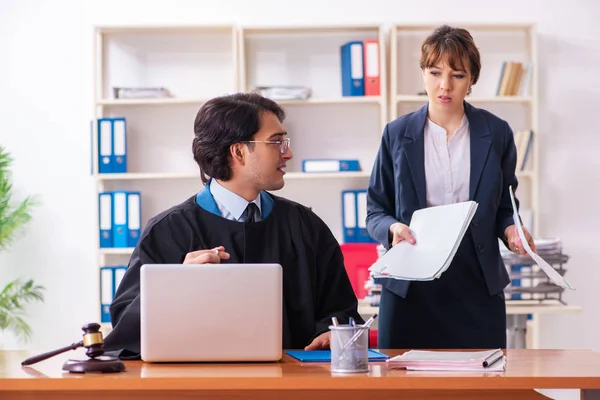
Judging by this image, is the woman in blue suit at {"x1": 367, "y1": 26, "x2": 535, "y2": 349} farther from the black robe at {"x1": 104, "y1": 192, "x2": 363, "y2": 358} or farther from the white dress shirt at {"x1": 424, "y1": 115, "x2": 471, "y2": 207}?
the black robe at {"x1": 104, "y1": 192, "x2": 363, "y2": 358}

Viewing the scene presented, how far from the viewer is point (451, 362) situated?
167 cm

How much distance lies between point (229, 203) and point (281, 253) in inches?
7.8

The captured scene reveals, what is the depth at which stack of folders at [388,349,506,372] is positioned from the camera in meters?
1.66

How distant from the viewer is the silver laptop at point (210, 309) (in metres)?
1.75

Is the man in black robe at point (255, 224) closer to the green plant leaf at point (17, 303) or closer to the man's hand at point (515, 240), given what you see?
the man's hand at point (515, 240)

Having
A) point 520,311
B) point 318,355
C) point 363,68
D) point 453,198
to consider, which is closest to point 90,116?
point 363,68

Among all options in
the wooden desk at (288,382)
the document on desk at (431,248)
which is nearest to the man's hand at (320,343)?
the document on desk at (431,248)

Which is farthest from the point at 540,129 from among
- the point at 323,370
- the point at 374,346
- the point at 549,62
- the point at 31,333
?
the point at 323,370

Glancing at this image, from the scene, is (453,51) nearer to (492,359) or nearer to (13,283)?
(492,359)

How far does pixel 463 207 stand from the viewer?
2217 millimetres

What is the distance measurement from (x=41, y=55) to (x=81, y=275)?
4.31 ft

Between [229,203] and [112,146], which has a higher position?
[112,146]

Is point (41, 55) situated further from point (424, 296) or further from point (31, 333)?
point (424, 296)

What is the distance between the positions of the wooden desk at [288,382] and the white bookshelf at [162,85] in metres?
3.21
